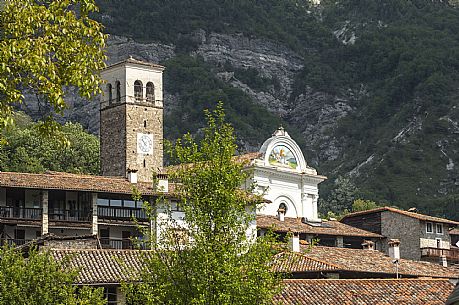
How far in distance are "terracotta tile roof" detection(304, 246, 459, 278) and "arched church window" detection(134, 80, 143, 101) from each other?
96.9ft

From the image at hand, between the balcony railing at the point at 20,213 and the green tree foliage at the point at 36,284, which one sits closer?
the green tree foliage at the point at 36,284

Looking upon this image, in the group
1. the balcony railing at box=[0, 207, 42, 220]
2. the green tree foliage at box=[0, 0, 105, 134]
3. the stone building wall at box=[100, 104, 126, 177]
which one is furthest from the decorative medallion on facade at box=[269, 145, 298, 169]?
the green tree foliage at box=[0, 0, 105, 134]

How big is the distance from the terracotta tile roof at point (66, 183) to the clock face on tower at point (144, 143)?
1866cm

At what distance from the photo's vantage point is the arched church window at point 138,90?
284ft

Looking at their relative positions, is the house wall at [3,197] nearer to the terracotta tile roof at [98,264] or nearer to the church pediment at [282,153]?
the terracotta tile roof at [98,264]

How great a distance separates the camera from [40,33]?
17172 mm

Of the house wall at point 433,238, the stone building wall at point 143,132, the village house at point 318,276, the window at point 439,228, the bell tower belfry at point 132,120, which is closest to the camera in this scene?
the village house at point 318,276

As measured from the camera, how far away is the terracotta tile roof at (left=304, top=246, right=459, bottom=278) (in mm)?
54713

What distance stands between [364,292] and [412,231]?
37691 millimetres

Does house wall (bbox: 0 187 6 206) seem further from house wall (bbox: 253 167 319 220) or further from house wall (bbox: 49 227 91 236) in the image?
house wall (bbox: 253 167 319 220)

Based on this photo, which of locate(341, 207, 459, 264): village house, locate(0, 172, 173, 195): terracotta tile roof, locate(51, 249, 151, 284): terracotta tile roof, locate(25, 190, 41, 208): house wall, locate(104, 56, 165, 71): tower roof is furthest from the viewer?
locate(104, 56, 165, 71): tower roof

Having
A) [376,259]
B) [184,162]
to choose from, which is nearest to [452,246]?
[376,259]

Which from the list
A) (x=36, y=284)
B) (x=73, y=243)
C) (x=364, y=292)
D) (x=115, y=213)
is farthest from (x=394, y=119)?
(x=36, y=284)

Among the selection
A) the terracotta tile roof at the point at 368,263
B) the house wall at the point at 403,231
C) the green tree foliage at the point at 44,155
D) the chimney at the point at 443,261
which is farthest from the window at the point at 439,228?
the green tree foliage at the point at 44,155
